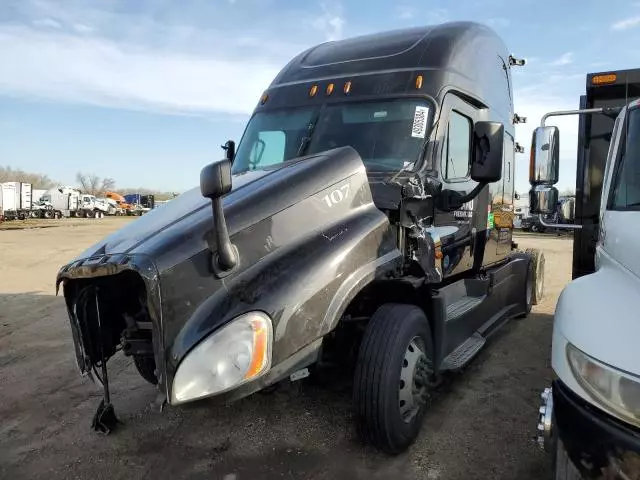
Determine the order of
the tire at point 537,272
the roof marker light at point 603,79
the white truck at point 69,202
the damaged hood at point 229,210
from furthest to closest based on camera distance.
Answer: the white truck at point 69,202, the tire at point 537,272, the roof marker light at point 603,79, the damaged hood at point 229,210

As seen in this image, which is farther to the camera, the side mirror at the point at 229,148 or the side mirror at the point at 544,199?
the side mirror at the point at 229,148

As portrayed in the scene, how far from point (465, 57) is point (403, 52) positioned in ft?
2.13

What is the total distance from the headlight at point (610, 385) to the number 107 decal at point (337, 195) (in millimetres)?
1725

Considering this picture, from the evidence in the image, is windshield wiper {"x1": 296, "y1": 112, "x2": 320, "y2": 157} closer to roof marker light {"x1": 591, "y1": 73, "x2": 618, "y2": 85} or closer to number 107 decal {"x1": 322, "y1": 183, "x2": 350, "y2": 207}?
number 107 decal {"x1": 322, "y1": 183, "x2": 350, "y2": 207}

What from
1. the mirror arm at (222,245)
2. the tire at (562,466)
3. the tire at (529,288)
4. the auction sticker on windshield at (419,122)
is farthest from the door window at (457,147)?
the tire at (529,288)

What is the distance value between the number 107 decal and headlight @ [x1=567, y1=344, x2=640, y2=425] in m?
1.73

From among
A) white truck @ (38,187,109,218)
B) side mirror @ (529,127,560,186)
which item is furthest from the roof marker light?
white truck @ (38,187,109,218)

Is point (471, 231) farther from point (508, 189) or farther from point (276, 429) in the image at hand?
point (276, 429)

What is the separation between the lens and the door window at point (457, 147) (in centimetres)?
442

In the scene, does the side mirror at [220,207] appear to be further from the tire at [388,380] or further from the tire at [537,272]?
the tire at [537,272]

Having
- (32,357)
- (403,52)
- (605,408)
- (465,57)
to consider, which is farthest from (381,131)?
(32,357)

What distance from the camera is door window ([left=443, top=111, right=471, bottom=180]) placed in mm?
4418

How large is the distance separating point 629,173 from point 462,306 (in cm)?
193

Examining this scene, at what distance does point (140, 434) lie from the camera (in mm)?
3732
